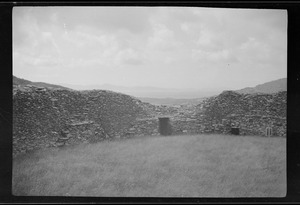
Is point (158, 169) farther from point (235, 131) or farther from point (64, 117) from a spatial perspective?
point (64, 117)

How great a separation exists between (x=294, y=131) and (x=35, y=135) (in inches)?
169

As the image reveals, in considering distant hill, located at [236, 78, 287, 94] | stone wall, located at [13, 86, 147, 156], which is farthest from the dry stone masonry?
distant hill, located at [236, 78, 287, 94]

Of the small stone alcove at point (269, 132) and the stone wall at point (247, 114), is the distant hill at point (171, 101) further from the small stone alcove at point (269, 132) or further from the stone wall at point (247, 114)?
the small stone alcove at point (269, 132)

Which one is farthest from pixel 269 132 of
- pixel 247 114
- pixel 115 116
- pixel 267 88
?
pixel 115 116

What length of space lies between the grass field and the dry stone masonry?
20cm

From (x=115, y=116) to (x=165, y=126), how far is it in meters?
1.06

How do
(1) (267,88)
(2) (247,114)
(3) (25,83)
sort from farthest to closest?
(2) (247,114), (1) (267,88), (3) (25,83)

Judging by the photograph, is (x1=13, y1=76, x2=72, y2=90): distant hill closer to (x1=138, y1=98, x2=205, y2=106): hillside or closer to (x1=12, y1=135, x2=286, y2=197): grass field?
→ (x1=12, y1=135, x2=286, y2=197): grass field

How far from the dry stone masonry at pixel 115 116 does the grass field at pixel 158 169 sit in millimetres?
203

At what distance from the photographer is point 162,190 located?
3.93 metres

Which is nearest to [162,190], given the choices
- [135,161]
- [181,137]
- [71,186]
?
[135,161]

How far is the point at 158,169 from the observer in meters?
4.19

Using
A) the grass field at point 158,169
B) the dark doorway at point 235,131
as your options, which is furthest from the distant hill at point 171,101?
the dark doorway at point 235,131

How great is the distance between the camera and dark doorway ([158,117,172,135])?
4.67m
